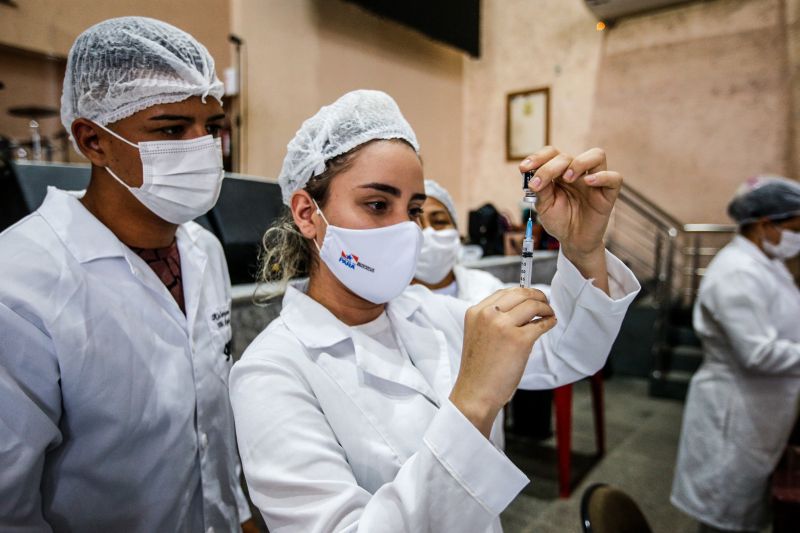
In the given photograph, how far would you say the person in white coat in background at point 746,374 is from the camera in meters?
2.03

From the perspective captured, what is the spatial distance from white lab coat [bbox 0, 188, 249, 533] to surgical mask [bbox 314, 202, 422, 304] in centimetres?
44

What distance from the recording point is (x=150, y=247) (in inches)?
46.1

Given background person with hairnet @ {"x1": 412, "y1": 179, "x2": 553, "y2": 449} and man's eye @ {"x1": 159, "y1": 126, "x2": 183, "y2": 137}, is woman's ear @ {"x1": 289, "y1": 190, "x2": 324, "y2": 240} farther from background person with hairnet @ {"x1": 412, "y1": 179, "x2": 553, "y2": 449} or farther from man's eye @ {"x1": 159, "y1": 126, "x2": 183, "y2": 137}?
background person with hairnet @ {"x1": 412, "y1": 179, "x2": 553, "y2": 449}

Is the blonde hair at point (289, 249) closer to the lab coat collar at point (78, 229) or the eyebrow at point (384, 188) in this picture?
the eyebrow at point (384, 188)

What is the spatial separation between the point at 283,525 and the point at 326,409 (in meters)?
0.18

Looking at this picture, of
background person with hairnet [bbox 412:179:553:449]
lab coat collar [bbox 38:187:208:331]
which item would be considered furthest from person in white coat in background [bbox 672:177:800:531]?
lab coat collar [bbox 38:187:208:331]

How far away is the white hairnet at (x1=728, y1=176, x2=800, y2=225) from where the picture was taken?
7.04 ft

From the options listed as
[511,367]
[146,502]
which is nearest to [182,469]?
[146,502]

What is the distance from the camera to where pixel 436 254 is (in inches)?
79.0

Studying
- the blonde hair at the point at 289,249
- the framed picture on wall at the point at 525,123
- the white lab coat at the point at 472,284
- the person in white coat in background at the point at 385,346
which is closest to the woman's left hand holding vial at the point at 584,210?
the person in white coat in background at the point at 385,346

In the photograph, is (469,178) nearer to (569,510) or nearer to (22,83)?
(569,510)

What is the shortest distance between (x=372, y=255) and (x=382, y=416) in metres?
0.29

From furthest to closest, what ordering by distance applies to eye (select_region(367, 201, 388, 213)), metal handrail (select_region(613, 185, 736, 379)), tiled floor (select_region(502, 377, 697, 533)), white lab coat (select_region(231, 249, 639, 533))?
metal handrail (select_region(613, 185, 736, 379)) → tiled floor (select_region(502, 377, 697, 533)) → eye (select_region(367, 201, 388, 213)) → white lab coat (select_region(231, 249, 639, 533))

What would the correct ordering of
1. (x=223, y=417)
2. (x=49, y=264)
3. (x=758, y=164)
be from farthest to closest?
(x=758, y=164)
(x=223, y=417)
(x=49, y=264)
